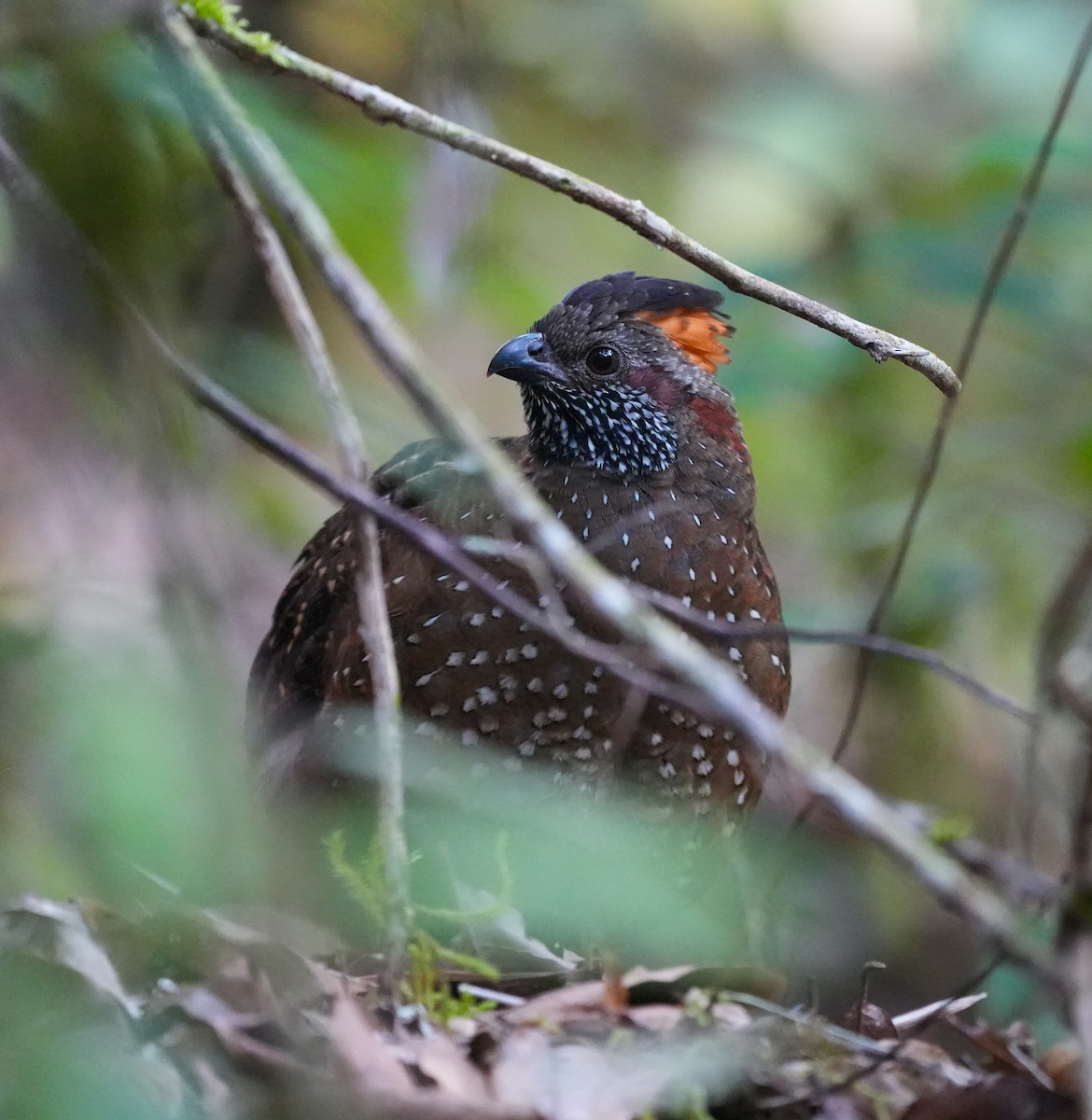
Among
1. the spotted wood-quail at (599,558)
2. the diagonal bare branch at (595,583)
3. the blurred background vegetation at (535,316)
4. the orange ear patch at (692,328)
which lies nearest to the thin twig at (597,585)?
the diagonal bare branch at (595,583)

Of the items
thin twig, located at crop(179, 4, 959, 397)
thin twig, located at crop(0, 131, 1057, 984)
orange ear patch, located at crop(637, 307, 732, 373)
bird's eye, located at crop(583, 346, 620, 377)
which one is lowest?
thin twig, located at crop(0, 131, 1057, 984)

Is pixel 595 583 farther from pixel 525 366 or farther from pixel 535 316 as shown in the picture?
pixel 535 316

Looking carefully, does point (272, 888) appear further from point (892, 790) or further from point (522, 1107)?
point (892, 790)

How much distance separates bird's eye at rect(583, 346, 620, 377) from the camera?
159 inches

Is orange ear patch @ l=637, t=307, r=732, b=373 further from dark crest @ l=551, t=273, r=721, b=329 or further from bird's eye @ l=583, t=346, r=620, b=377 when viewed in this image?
bird's eye @ l=583, t=346, r=620, b=377

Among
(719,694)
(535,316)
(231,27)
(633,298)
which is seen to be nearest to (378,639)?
(719,694)

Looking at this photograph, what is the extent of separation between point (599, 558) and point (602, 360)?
68cm

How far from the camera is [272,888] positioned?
268 cm

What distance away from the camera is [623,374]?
159 inches

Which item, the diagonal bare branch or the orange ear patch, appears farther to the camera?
the orange ear patch

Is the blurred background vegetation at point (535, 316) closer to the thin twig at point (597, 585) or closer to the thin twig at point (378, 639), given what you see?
the thin twig at point (378, 639)

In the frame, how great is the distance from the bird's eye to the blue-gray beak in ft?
0.28

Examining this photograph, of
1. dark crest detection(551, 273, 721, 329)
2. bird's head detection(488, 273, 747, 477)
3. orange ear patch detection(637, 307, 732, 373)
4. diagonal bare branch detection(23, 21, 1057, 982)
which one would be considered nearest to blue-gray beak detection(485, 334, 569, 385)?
bird's head detection(488, 273, 747, 477)

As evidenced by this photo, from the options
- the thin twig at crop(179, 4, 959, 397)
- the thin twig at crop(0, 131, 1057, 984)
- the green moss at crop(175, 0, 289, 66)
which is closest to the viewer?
the thin twig at crop(0, 131, 1057, 984)
